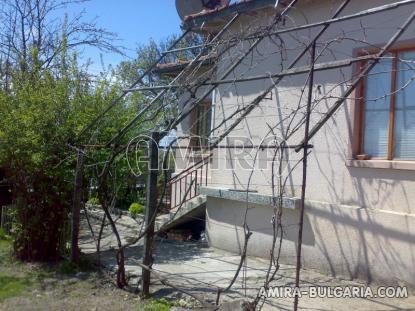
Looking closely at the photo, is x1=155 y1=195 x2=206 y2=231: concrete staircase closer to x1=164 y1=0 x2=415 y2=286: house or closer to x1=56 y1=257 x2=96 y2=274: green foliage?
x1=164 y1=0 x2=415 y2=286: house

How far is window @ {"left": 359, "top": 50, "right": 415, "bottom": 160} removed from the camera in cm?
619

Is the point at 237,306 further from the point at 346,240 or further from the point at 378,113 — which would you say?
the point at 378,113

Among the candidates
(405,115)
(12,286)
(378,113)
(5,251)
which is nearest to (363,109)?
(378,113)

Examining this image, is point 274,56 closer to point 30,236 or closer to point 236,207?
point 236,207

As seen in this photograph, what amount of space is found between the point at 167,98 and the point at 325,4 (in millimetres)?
2736

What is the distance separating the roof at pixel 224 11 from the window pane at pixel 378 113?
2.04 m

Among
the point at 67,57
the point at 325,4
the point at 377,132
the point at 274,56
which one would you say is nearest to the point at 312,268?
the point at 377,132

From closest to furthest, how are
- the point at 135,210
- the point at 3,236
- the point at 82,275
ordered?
the point at 82,275 < the point at 3,236 < the point at 135,210

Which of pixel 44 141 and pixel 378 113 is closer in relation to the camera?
pixel 378 113

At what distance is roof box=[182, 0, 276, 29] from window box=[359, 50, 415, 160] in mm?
2130

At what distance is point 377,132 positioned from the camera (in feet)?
21.5

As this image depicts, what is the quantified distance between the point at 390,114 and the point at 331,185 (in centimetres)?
127

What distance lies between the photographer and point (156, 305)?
554cm

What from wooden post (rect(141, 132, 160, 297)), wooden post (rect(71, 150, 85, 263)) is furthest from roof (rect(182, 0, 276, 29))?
wooden post (rect(71, 150, 85, 263))
